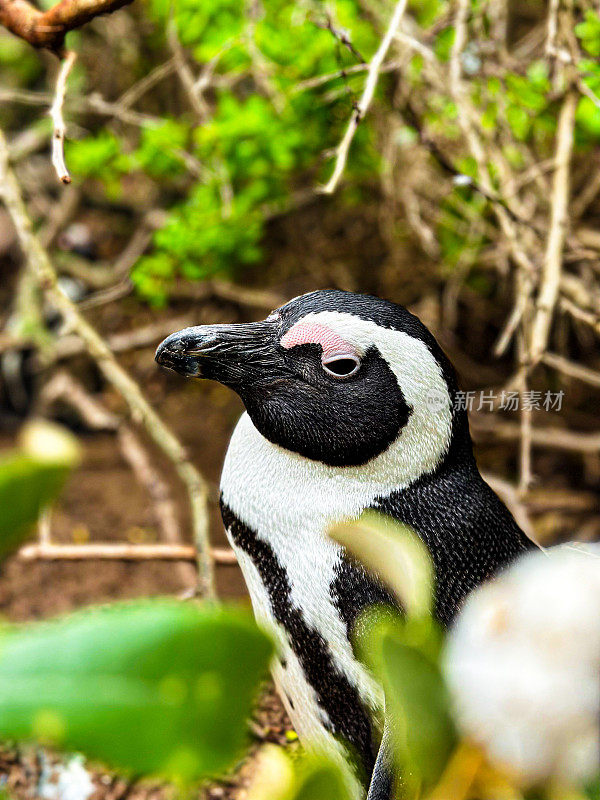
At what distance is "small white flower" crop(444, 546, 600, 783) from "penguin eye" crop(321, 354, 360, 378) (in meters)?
0.38

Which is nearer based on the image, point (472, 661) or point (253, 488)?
point (472, 661)

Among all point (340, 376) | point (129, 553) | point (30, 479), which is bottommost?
point (129, 553)

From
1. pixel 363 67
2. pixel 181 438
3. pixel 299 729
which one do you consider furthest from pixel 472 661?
pixel 181 438

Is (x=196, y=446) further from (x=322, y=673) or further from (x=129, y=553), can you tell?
(x=322, y=673)

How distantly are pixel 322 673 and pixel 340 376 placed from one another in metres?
0.22

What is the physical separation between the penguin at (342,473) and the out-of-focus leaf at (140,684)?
38 cm

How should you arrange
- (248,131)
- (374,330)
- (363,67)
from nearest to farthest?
1. (374,330)
2. (363,67)
3. (248,131)

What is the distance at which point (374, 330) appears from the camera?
56cm

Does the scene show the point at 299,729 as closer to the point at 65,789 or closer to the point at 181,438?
the point at 65,789

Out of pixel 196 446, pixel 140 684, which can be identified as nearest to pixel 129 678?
pixel 140 684

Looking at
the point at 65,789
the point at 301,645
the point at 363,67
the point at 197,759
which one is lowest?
the point at 65,789

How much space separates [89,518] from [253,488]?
921 millimetres

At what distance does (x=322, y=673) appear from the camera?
0.57m

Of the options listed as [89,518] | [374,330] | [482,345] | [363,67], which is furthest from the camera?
[482,345]
